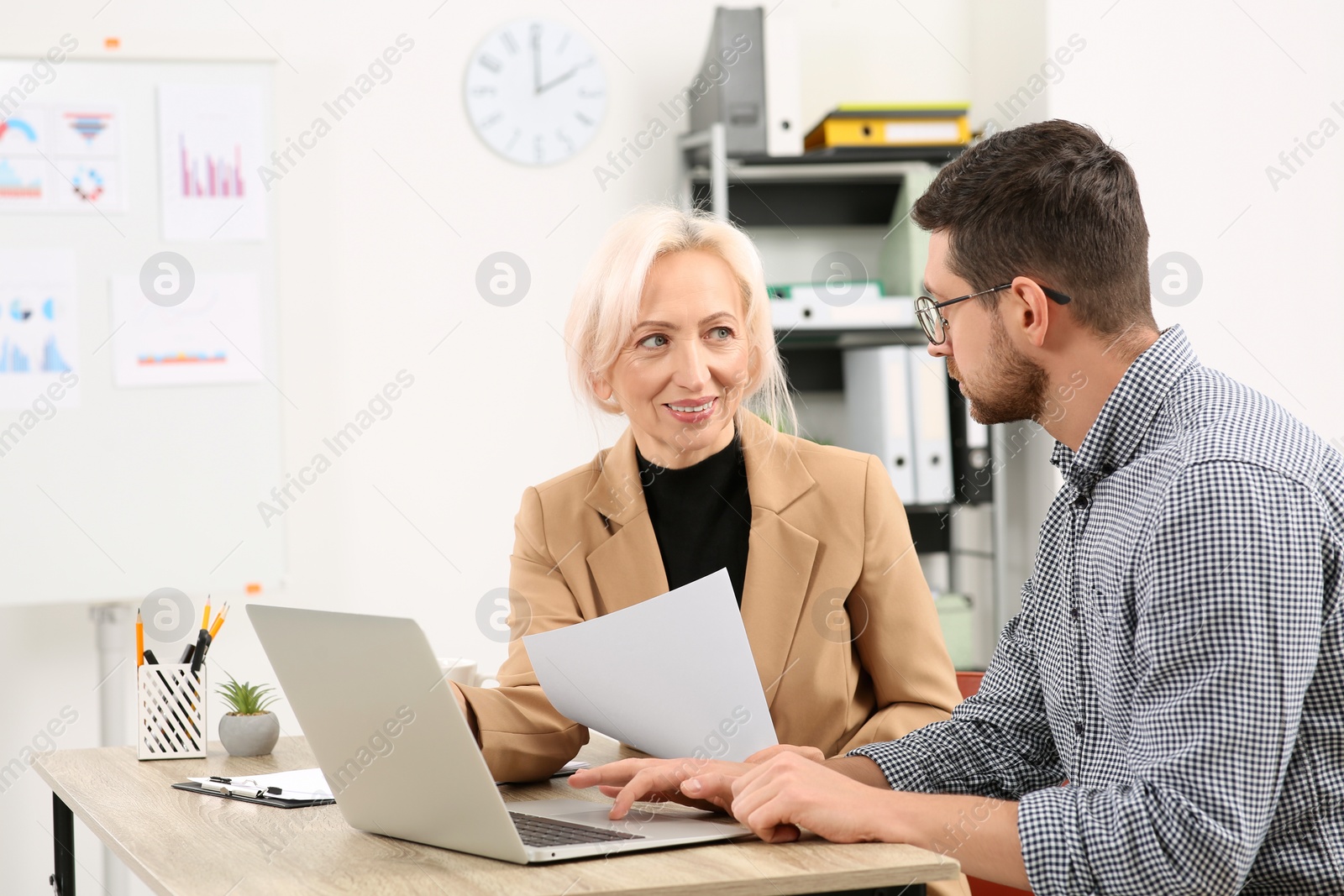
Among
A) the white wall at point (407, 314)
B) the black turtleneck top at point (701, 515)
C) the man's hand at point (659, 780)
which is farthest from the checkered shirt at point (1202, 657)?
the white wall at point (407, 314)

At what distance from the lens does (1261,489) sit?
1.00 meters

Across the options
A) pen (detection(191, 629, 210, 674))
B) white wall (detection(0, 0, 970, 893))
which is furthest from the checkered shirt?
white wall (detection(0, 0, 970, 893))

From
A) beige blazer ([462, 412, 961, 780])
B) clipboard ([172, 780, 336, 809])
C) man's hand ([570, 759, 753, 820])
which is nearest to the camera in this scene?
man's hand ([570, 759, 753, 820])

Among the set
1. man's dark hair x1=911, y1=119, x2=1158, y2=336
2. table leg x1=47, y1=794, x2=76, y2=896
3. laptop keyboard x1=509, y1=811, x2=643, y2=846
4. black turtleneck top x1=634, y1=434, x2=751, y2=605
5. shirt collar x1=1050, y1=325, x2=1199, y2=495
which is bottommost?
table leg x1=47, y1=794, x2=76, y2=896

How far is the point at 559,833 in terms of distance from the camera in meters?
1.13

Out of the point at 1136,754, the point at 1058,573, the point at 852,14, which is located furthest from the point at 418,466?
the point at 1136,754

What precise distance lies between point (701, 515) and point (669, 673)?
49 cm

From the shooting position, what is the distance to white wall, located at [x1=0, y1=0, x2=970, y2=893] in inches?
122

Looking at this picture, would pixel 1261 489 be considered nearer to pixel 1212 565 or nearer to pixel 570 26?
pixel 1212 565

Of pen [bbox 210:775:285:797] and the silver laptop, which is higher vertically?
the silver laptop

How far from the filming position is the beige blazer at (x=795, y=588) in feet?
5.04

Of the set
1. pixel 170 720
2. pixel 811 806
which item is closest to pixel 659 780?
pixel 811 806

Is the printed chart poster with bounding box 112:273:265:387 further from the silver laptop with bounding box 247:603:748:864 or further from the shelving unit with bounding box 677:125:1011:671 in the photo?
the silver laptop with bounding box 247:603:748:864

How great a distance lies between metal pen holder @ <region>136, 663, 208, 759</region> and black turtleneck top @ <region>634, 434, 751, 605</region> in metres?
0.65
